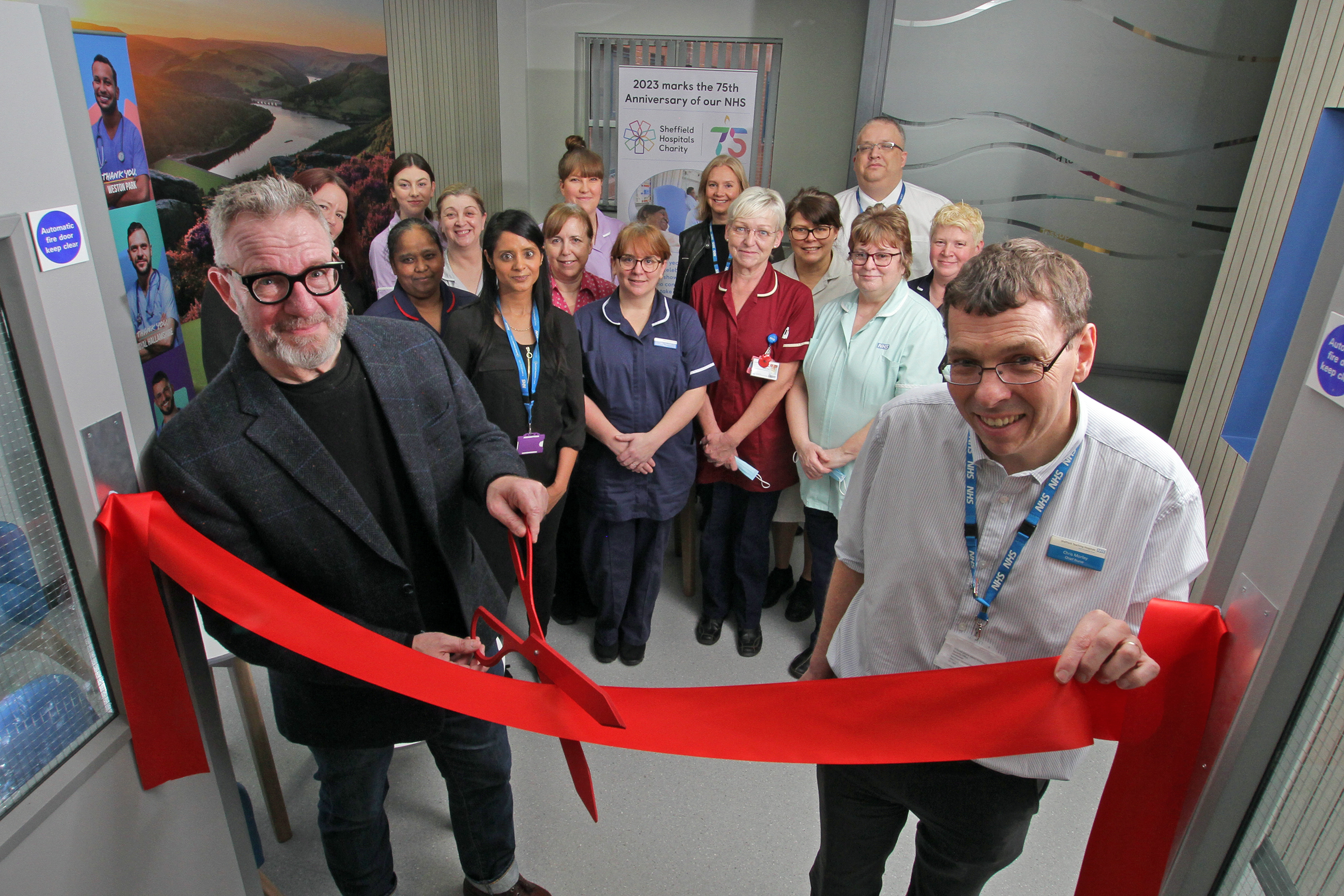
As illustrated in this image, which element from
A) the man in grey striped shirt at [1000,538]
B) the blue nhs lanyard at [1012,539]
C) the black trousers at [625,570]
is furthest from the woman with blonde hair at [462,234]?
the blue nhs lanyard at [1012,539]

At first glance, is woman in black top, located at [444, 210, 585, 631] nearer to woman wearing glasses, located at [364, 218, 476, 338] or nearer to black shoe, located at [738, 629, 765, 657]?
woman wearing glasses, located at [364, 218, 476, 338]

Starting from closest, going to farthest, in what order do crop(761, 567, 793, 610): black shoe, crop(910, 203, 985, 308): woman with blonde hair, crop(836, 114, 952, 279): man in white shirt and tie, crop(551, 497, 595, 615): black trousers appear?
crop(910, 203, 985, 308): woman with blonde hair → crop(551, 497, 595, 615): black trousers → crop(761, 567, 793, 610): black shoe → crop(836, 114, 952, 279): man in white shirt and tie

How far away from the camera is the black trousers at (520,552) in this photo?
262cm

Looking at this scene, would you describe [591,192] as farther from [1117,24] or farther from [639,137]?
[1117,24]

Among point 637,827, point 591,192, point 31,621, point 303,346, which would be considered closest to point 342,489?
point 303,346

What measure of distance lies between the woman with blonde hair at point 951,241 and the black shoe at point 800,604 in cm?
135

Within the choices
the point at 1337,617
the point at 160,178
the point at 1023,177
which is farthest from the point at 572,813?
the point at 1023,177

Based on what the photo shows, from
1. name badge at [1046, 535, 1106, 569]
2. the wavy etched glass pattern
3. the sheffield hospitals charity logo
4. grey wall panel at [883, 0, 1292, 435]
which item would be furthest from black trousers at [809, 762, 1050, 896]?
the sheffield hospitals charity logo

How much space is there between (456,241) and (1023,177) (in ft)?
10.5

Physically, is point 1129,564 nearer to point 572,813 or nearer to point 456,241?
point 572,813

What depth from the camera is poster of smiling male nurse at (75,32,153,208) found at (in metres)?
2.83

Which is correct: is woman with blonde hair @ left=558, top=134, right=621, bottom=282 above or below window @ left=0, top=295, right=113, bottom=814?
above

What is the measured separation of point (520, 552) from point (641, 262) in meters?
1.12

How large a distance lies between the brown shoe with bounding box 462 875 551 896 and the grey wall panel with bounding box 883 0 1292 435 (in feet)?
13.4
